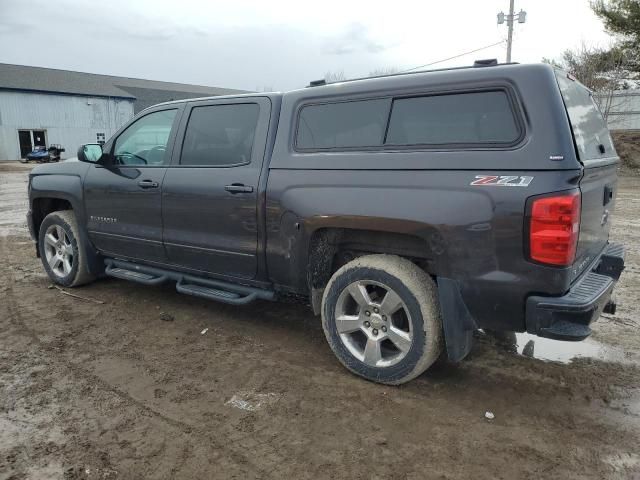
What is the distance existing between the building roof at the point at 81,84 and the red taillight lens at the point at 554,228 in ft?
136

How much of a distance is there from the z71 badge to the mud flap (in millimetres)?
615

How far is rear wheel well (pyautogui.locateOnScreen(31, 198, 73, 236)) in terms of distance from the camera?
5.67m

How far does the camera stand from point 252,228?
3855 millimetres

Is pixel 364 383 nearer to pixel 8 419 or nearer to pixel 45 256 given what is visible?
pixel 8 419

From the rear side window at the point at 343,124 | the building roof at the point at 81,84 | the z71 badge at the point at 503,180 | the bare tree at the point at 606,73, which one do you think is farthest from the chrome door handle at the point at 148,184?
the building roof at the point at 81,84

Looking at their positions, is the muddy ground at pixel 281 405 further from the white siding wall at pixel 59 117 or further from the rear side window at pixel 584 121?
the white siding wall at pixel 59 117

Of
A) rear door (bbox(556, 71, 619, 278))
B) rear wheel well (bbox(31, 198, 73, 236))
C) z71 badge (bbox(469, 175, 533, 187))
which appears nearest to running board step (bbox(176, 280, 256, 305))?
z71 badge (bbox(469, 175, 533, 187))

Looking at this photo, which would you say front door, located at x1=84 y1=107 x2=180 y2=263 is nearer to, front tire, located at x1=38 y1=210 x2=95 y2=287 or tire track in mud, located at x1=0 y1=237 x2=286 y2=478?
front tire, located at x1=38 y1=210 x2=95 y2=287

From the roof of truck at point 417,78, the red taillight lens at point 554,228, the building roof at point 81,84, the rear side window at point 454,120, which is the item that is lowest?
the red taillight lens at point 554,228

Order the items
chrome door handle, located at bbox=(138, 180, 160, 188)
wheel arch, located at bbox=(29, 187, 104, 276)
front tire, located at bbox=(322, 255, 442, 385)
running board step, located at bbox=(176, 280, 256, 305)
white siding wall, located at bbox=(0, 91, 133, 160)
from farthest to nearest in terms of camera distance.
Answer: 1. white siding wall, located at bbox=(0, 91, 133, 160)
2. wheel arch, located at bbox=(29, 187, 104, 276)
3. chrome door handle, located at bbox=(138, 180, 160, 188)
4. running board step, located at bbox=(176, 280, 256, 305)
5. front tire, located at bbox=(322, 255, 442, 385)

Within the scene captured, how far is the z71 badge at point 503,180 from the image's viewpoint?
8.91 ft

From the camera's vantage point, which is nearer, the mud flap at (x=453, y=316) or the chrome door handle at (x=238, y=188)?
the mud flap at (x=453, y=316)

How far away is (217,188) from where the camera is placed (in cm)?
401

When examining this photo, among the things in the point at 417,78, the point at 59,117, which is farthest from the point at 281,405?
the point at 59,117
